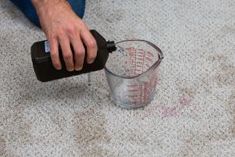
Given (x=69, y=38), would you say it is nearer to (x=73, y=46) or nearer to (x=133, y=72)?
(x=73, y=46)

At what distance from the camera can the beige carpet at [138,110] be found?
98 cm

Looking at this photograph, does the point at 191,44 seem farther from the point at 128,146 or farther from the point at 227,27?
the point at 128,146

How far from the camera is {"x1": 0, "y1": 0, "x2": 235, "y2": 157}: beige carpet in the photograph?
976 mm

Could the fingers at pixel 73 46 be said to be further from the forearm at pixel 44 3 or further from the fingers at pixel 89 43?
the forearm at pixel 44 3

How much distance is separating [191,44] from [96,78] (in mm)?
296

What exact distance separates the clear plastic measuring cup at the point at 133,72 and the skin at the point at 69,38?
14 cm

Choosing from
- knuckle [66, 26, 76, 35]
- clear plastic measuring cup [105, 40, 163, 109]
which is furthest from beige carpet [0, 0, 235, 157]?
knuckle [66, 26, 76, 35]

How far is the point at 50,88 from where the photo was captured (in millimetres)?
1094

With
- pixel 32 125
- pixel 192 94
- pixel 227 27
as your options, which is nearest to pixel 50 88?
pixel 32 125

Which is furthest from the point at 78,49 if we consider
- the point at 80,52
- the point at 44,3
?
the point at 44,3

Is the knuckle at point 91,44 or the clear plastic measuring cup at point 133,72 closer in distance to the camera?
the knuckle at point 91,44

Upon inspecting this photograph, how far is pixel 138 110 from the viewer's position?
104cm

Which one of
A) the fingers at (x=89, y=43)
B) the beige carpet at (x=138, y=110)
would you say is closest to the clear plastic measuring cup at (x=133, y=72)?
the beige carpet at (x=138, y=110)

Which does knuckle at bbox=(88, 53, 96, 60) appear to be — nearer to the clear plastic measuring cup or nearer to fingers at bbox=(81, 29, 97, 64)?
fingers at bbox=(81, 29, 97, 64)
